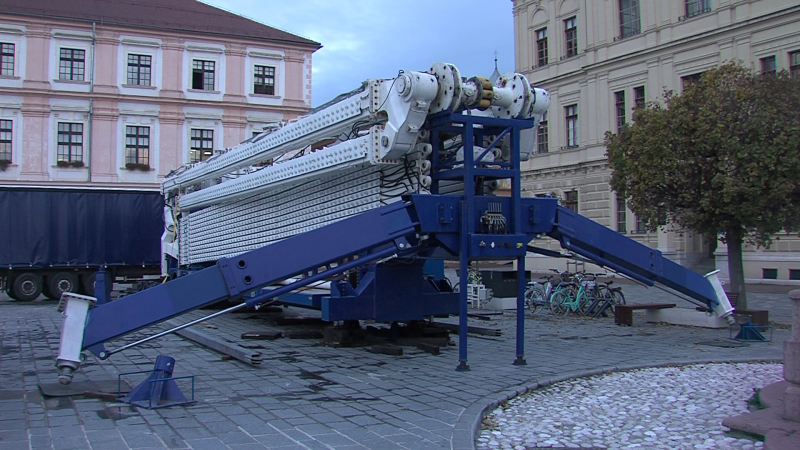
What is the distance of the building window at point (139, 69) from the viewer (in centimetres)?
4219

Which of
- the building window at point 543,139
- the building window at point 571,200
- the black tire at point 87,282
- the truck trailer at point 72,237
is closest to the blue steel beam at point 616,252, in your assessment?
the truck trailer at point 72,237

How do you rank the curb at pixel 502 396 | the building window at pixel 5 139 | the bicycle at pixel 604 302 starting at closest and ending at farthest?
the curb at pixel 502 396
the bicycle at pixel 604 302
the building window at pixel 5 139

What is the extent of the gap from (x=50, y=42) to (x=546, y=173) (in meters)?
29.1

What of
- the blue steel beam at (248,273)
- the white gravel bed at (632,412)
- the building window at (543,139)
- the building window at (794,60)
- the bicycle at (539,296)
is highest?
the building window at (794,60)

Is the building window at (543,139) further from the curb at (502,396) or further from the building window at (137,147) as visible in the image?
the curb at (502,396)

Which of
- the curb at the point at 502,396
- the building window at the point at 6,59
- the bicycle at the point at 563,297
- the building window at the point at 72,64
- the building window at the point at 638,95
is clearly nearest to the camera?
the curb at the point at 502,396

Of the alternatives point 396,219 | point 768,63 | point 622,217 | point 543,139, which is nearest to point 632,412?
point 396,219

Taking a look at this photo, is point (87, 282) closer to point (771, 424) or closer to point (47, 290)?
point (47, 290)

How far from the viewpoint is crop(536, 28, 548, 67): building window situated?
36.6 meters

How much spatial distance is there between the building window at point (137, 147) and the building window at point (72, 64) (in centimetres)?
402

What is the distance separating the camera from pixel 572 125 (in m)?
34.9

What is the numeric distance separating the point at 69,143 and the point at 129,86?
481 centimetres

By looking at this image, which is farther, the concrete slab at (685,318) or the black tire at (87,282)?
the black tire at (87,282)

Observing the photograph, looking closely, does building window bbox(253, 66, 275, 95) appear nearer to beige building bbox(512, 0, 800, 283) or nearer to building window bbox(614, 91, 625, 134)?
beige building bbox(512, 0, 800, 283)
